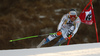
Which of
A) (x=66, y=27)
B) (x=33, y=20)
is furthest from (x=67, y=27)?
(x=33, y=20)

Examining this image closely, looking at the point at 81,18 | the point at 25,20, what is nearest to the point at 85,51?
the point at 81,18

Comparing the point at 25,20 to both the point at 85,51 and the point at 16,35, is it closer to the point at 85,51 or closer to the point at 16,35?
the point at 16,35

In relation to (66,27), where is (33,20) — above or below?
above

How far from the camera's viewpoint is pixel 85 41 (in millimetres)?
1703

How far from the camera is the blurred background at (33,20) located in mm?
1610

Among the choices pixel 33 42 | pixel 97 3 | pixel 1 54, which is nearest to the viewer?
pixel 1 54

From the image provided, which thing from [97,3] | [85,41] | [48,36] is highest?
[97,3]

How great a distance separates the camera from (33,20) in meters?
1.65

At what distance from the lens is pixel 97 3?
1.70 meters

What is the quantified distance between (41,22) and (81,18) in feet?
1.69

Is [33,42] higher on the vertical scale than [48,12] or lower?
lower

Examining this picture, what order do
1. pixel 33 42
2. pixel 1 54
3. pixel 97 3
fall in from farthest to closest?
pixel 97 3 < pixel 33 42 < pixel 1 54

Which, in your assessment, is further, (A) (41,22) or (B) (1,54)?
(A) (41,22)

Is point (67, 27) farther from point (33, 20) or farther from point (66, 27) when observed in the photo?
point (33, 20)
